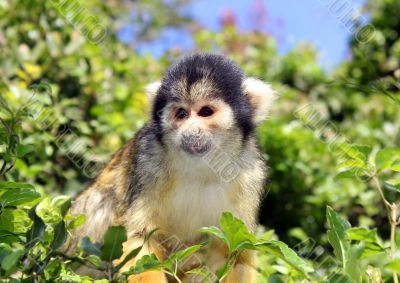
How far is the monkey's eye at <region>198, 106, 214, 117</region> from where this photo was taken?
3.41 meters

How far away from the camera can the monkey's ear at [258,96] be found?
12.2 feet

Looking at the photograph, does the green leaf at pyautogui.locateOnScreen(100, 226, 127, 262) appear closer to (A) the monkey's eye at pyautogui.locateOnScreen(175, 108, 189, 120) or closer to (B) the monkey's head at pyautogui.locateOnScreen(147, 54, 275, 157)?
(B) the monkey's head at pyautogui.locateOnScreen(147, 54, 275, 157)

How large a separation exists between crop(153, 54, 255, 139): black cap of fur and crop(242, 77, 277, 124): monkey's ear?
0.05m

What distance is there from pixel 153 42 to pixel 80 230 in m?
11.0

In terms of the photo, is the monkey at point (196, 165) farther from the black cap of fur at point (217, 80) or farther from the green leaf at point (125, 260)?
the green leaf at point (125, 260)

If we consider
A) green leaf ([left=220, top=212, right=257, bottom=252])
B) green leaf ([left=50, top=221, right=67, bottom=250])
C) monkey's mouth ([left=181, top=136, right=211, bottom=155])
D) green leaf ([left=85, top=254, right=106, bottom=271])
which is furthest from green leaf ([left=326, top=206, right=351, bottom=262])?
monkey's mouth ([left=181, top=136, right=211, bottom=155])

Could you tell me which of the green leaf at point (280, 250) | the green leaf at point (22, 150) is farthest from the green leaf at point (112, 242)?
the green leaf at point (22, 150)

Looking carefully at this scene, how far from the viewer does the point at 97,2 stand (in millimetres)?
7152

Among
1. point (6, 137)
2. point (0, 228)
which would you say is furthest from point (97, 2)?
point (0, 228)

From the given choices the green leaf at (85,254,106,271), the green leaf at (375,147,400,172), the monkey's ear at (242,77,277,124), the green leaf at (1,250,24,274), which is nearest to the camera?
the green leaf at (1,250,24,274)

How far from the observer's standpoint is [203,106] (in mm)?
3400

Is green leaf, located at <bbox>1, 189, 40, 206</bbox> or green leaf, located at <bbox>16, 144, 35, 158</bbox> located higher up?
green leaf, located at <bbox>16, 144, 35, 158</bbox>

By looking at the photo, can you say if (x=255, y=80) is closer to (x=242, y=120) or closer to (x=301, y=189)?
(x=242, y=120)

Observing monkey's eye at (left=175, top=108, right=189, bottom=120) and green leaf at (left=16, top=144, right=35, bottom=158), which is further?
monkey's eye at (left=175, top=108, right=189, bottom=120)
